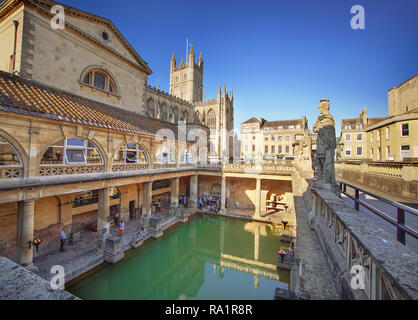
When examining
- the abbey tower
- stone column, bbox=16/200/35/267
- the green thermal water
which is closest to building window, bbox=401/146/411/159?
the green thermal water

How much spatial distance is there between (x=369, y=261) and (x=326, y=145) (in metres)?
3.59

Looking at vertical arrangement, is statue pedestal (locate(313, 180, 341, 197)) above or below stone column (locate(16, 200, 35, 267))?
above

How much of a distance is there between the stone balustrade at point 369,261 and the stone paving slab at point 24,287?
10.8 feet

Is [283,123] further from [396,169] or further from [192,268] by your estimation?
[192,268]

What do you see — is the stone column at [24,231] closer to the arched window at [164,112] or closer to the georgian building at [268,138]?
the arched window at [164,112]

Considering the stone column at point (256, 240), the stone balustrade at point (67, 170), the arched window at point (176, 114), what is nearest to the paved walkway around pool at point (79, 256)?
the stone balustrade at point (67, 170)

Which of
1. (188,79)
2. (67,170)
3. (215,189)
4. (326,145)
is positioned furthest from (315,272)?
(188,79)

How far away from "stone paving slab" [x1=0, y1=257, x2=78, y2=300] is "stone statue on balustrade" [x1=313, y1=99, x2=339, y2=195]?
19.2 ft

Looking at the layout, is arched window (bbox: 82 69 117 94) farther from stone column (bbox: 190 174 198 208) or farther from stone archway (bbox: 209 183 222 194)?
stone archway (bbox: 209 183 222 194)

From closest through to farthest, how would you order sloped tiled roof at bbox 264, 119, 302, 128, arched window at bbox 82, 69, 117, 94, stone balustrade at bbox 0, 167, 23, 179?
stone balustrade at bbox 0, 167, 23, 179 < arched window at bbox 82, 69, 117, 94 < sloped tiled roof at bbox 264, 119, 302, 128

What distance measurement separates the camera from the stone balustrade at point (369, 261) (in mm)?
1511

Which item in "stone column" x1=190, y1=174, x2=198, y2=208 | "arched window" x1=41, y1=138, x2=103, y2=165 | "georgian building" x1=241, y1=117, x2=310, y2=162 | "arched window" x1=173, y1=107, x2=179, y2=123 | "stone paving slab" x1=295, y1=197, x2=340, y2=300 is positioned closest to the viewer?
"stone paving slab" x1=295, y1=197, x2=340, y2=300

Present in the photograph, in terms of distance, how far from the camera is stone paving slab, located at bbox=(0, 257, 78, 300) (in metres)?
2.26

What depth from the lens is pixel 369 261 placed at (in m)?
2.21
